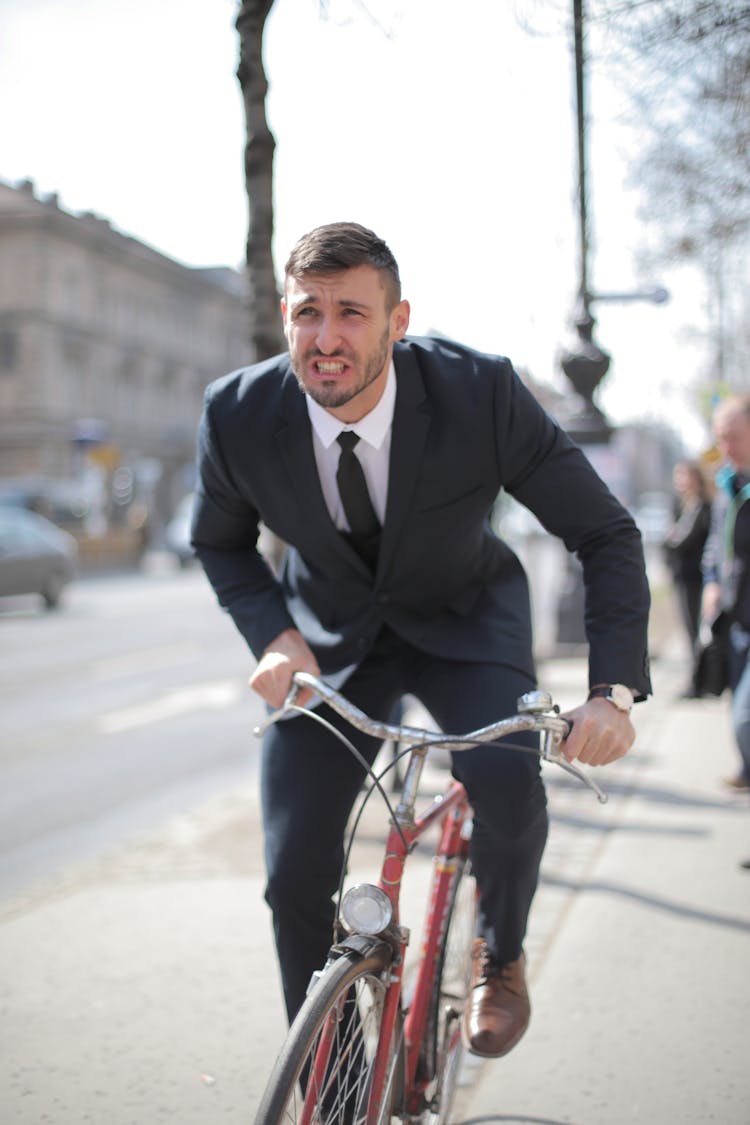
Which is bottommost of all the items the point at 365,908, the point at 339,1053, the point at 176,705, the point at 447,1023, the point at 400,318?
the point at 176,705

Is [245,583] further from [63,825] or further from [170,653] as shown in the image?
[170,653]

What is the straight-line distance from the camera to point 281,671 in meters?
2.55

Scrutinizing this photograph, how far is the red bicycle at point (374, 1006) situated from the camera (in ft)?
6.68

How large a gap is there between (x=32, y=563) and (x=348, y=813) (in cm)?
1916

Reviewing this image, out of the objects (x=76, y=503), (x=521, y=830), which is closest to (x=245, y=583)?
(x=521, y=830)

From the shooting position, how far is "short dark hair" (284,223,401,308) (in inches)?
95.5

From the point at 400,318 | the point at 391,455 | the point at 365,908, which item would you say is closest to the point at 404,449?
the point at 391,455

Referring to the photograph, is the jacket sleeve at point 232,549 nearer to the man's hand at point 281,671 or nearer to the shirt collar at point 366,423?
the man's hand at point 281,671

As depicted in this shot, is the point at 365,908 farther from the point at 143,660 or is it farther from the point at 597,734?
the point at 143,660

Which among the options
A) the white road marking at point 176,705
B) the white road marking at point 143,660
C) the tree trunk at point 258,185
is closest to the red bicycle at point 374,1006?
the tree trunk at point 258,185

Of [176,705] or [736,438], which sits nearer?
[736,438]

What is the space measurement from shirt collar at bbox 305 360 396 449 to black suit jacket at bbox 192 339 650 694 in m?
0.02

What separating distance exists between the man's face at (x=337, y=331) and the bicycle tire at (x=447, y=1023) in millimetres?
1216

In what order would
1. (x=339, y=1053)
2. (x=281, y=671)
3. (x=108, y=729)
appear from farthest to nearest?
(x=108, y=729) → (x=281, y=671) → (x=339, y=1053)
